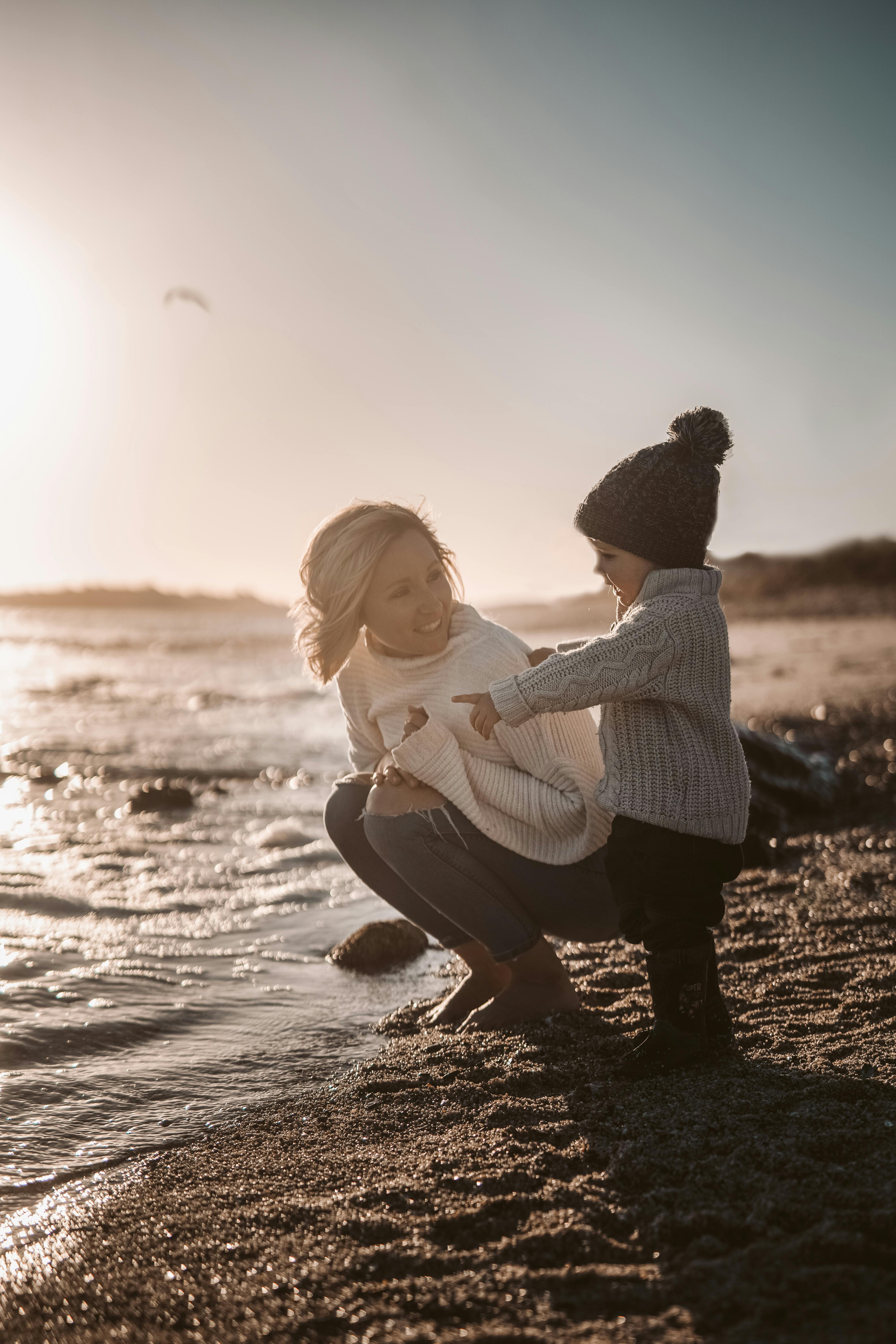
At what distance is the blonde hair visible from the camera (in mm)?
2805

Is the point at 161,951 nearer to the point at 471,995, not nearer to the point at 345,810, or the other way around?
the point at 345,810

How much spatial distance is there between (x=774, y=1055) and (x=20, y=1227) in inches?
62.3

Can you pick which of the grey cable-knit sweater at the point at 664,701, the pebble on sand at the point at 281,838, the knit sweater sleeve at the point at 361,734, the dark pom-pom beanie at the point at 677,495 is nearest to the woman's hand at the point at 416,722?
the knit sweater sleeve at the point at 361,734

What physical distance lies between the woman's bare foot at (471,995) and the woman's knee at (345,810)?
54cm

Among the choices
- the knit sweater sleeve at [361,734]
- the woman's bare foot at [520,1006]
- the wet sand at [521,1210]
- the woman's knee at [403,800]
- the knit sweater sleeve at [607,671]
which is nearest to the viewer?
the wet sand at [521,1210]

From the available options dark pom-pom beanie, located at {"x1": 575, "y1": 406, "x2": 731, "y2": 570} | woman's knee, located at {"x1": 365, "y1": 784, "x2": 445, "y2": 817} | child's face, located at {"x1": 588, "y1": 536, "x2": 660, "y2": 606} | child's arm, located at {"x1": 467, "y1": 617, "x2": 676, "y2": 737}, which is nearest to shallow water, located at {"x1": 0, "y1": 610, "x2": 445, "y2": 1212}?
woman's knee, located at {"x1": 365, "y1": 784, "x2": 445, "y2": 817}

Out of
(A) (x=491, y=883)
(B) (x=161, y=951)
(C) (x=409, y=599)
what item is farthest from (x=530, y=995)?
(B) (x=161, y=951)

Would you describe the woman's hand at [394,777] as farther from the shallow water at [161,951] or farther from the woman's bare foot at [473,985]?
the shallow water at [161,951]

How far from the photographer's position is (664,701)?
2.32m

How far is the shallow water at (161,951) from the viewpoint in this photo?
91.3 inches

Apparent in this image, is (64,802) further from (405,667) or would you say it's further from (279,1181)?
(279,1181)

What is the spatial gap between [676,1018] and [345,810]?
113 centimetres

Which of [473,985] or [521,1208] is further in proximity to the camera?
[473,985]

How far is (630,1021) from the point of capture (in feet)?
8.57
